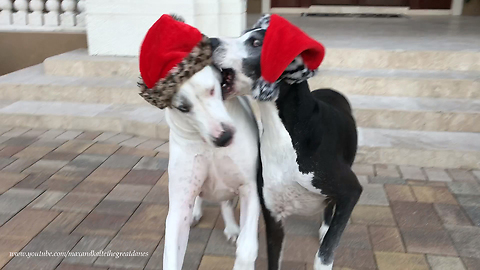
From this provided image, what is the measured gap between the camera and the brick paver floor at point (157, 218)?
226 cm

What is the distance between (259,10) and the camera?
9922mm

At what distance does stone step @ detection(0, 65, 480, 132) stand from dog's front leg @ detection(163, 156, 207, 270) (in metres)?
2.46

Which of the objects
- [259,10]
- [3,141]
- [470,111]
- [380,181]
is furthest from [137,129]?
[259,10]

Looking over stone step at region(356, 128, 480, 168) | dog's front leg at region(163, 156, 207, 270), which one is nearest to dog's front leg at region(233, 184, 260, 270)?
dog's front leg at region(163, 156, 207, 270)

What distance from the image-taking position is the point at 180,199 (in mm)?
1854

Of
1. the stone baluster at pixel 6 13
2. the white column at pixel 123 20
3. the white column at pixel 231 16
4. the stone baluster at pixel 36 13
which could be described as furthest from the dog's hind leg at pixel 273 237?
the stone baluster at pixel 6 13

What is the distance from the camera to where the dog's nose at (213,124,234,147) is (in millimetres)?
1502

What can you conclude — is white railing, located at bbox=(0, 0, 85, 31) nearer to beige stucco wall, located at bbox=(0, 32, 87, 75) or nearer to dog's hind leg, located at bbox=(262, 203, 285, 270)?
beige stucco wall, located at bbox=(0, 32, 87, 75)

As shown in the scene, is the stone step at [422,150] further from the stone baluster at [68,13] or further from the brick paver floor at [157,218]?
the stone baluster at [68,13]

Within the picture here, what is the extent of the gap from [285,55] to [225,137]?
0.35 meters

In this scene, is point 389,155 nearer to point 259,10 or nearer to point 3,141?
point 3,141

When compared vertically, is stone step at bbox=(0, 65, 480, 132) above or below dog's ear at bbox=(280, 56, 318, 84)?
below

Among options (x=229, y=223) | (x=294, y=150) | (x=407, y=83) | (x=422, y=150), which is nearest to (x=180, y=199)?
(x=294, y=150)

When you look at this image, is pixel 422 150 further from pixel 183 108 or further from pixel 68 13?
pixel 68 13
